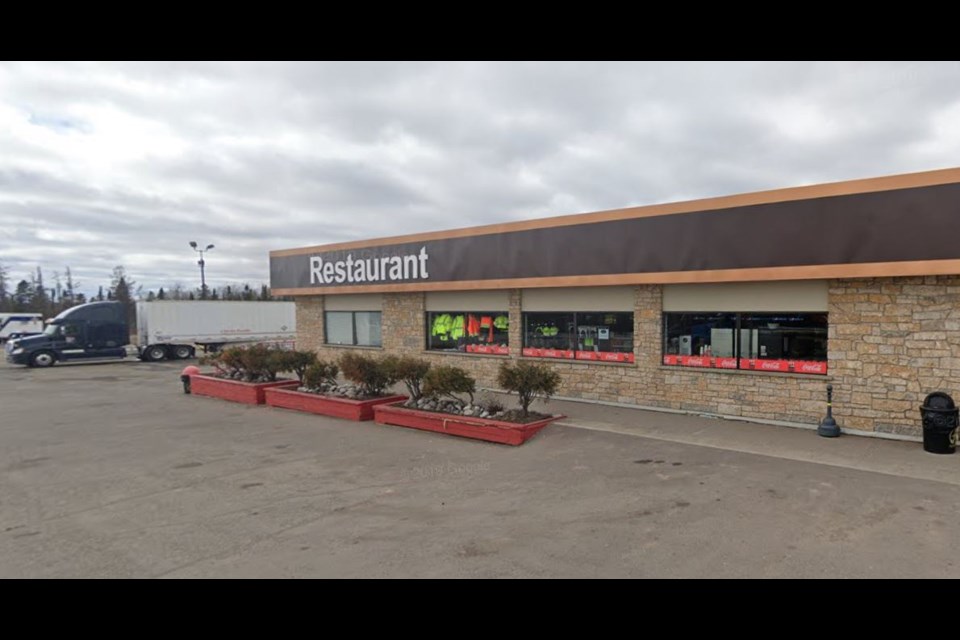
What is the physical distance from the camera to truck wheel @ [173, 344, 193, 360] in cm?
3161

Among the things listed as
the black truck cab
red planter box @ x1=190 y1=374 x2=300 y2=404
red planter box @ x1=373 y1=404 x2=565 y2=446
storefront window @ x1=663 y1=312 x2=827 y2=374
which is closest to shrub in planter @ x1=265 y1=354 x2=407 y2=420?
red planter box @ x1=190 y1=374 x2=300 y2=404

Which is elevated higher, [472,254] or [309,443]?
[472,254]

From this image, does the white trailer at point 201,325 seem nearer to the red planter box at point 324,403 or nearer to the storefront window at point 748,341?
the red planter box at point 324,403

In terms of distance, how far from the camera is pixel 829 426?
9.59 metres

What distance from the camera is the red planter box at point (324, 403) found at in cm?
1224

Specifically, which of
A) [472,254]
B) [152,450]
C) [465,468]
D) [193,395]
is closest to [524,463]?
[465,468]

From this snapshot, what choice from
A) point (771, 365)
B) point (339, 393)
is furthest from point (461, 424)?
point (771, 365)

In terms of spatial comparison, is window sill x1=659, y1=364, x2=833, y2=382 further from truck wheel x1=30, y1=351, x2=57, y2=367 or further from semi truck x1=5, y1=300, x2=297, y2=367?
truck wheel x1=30, y1=351, x2=57, y2=367

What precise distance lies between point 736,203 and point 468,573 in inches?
345

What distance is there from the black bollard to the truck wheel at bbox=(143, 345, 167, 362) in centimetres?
3146

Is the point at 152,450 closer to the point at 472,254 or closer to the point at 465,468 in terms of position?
the point at 465,468

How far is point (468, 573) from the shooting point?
4.77 meters

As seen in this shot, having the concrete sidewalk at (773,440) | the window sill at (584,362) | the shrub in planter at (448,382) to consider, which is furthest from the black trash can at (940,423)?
the shrub in planter at (448,382)

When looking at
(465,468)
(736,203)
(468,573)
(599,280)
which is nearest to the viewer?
(468,573)
